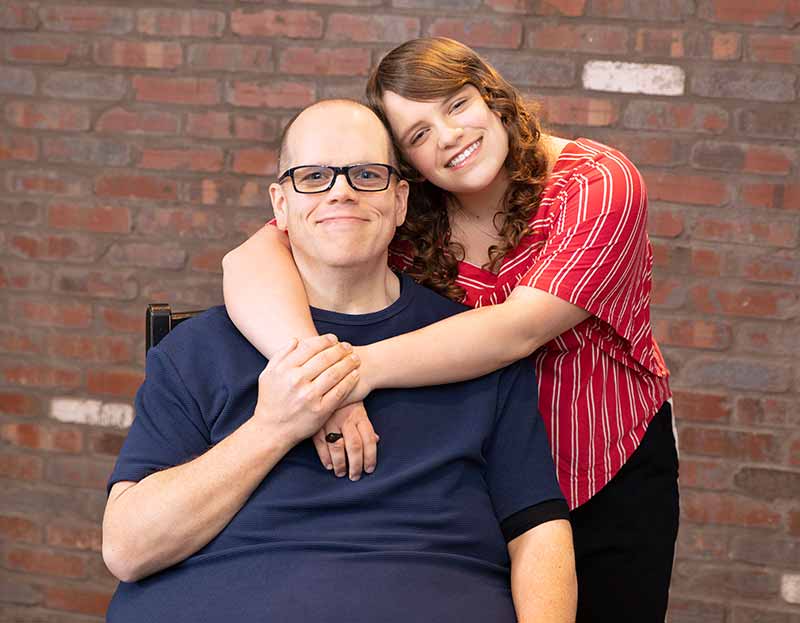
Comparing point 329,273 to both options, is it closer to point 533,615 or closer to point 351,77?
point 533,615

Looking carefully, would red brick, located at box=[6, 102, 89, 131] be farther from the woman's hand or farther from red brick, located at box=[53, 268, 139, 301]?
the woman's hand

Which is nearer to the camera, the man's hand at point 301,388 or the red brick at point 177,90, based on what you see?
the man's hand at point 301,388

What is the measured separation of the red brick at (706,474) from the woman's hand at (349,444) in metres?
1.37

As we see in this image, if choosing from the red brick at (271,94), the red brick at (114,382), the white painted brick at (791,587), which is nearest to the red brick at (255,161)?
the red brick at (271,94)


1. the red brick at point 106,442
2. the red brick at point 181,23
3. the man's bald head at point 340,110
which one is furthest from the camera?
the red brick at point 106,442

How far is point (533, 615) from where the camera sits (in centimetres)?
148

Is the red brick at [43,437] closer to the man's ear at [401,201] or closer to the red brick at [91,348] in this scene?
the red brick at [91,348]

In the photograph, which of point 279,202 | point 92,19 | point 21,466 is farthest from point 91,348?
point 279,202

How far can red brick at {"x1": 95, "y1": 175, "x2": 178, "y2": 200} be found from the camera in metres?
2.70

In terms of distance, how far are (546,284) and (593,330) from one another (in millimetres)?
199

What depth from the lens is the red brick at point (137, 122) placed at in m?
2.67

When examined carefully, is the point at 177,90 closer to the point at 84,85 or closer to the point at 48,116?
the point at 84,85

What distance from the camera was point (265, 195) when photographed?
265 cm

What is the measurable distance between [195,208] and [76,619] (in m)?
1.32
